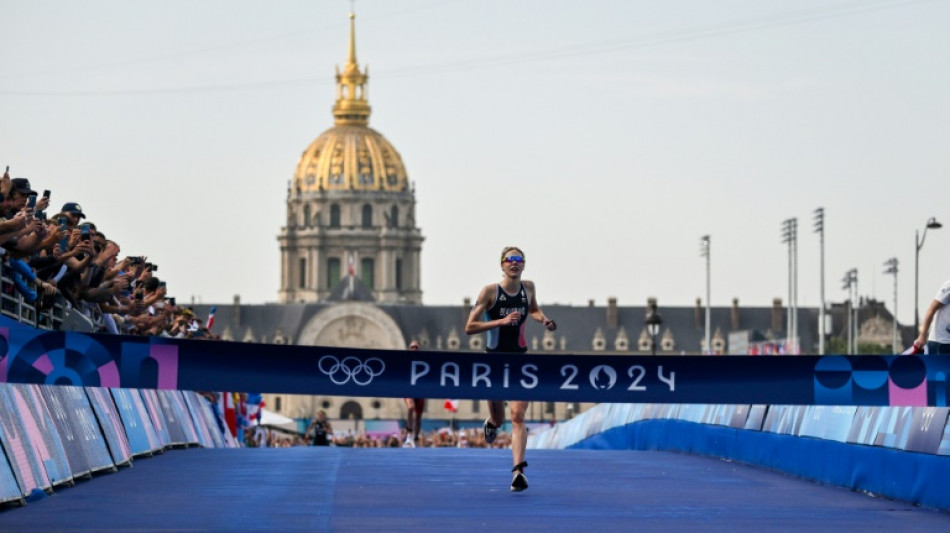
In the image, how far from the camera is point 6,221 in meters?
14.7

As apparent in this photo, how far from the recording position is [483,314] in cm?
1536

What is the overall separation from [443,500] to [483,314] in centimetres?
165

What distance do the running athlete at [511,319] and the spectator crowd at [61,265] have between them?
10.3 feet

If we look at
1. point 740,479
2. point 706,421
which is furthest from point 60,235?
point 706,421

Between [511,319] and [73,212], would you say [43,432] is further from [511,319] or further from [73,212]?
[73,212]

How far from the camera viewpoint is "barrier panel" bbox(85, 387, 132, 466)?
55.9 feet

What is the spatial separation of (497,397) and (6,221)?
362 cm

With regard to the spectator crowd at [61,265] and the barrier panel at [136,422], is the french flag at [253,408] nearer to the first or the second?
the spectator crowd at [61,265]

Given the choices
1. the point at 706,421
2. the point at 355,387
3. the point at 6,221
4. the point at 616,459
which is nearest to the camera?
the point at 355,387

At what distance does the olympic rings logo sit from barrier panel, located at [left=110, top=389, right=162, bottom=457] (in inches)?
218

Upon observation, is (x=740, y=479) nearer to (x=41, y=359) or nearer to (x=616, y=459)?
(x=616, y=459)

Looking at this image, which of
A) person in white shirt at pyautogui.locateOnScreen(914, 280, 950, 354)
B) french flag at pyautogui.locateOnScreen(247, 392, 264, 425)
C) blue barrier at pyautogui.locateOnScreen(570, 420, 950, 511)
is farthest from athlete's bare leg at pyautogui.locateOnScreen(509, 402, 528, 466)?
french flag at pyautogui.locateOnScreen(247, 392, 264, 425)

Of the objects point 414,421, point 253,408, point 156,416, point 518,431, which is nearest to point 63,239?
point 156,416

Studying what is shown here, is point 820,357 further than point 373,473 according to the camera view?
No
